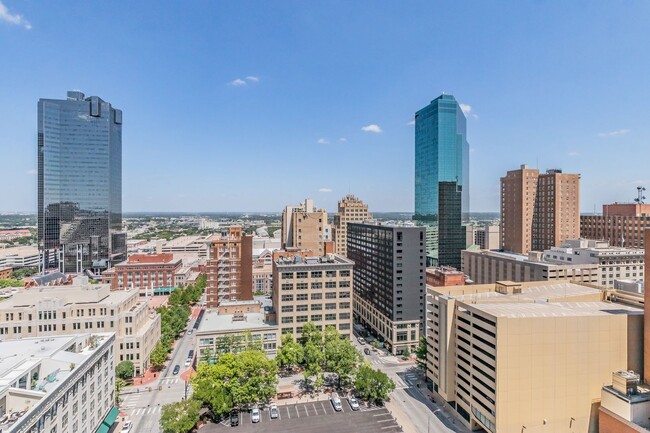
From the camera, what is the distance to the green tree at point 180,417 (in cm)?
5069

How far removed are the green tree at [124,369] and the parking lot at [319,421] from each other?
1022 inches

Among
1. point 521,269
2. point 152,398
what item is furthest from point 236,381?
point 521,269

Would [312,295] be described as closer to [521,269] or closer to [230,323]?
[230,323]

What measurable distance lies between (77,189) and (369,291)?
174781 mm

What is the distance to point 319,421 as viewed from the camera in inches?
2265

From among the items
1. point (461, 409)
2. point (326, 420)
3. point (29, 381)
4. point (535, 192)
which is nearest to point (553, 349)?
point (461, 409)

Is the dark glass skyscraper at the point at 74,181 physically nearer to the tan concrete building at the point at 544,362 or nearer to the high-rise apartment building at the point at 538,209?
the tan concrete building at the point at 544,362

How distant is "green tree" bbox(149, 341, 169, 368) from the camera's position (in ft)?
254

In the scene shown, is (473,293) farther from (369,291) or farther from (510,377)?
(369,291)

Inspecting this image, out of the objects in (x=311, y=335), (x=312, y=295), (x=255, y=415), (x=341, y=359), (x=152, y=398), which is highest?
(x=312, y=295)

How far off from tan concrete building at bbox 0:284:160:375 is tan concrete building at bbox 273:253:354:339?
31.2 m

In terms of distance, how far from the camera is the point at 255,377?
200 ft

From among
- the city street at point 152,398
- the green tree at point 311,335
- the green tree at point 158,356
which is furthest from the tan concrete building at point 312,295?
the green tree at point 158,356

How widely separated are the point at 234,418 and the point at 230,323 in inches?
953
